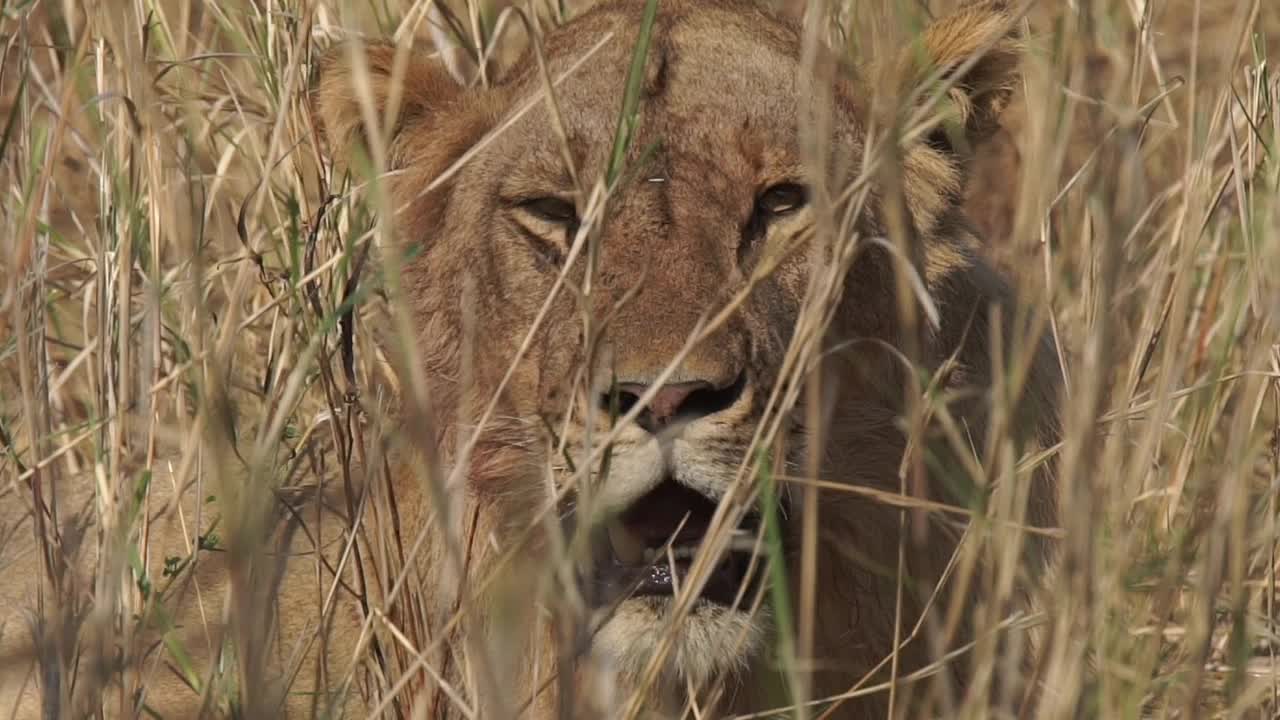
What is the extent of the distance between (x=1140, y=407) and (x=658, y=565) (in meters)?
0.75

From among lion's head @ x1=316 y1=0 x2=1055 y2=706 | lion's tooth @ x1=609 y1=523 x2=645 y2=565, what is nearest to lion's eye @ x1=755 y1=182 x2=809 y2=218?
lion's head @ x1=316 y1=0 x2=1055 y2=706

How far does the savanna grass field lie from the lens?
6.75ft

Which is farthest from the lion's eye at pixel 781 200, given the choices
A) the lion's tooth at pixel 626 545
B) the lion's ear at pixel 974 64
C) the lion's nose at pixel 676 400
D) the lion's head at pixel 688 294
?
the lion's tooth at pixel 626 545

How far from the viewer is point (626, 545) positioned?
2.67 meters

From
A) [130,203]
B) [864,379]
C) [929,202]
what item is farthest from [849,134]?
[130,203]

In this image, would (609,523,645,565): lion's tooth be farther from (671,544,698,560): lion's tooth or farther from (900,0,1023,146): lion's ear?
(900,0,1023,146): lion's ear

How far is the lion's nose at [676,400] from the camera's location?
96.6 inches

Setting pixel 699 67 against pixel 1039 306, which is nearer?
pixel 1039 306

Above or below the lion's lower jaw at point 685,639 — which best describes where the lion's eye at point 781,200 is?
above

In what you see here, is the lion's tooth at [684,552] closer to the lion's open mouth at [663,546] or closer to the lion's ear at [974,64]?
the lion's open mouth at [663,546]

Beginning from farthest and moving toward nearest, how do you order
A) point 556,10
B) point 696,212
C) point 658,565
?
point 556,10, point 696,212, point 658,565

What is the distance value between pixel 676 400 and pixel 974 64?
2.81 feet

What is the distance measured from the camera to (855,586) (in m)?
3.09

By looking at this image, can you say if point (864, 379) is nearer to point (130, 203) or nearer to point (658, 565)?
point (658, 565)
